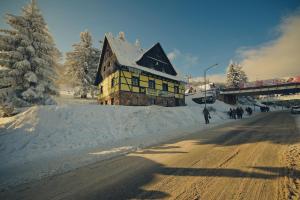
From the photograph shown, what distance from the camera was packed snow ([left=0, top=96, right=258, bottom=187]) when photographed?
21.7 feet

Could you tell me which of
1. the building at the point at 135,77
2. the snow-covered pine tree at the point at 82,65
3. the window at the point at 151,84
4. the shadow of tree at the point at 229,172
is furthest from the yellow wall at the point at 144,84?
the shadow of tree at the point at 229,172

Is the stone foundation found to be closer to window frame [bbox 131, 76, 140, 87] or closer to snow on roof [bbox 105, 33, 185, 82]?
window frame [bbox 131, 76, 140, 87]

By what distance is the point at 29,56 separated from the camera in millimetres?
18062

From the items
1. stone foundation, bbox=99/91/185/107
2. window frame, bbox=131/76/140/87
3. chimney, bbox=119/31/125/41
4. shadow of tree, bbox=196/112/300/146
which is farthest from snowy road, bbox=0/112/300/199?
chimney, bbox=119/31/125/41

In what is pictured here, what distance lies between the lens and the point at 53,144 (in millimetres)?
9391

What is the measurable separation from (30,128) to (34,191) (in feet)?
23.2

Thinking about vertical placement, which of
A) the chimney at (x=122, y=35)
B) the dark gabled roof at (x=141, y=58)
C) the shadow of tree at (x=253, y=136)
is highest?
the chimney at (x=122, y=35)

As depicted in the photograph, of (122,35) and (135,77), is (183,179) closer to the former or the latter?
(135,77)

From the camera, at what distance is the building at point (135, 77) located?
22.1 m

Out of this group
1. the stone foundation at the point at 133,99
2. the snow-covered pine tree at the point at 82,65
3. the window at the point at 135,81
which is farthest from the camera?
the snow-covered pine tree at the point at 82,65

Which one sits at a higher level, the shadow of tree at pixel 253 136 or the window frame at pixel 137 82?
the window frame at pixel 137 82

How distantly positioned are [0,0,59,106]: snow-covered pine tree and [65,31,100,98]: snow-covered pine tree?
35.7ft

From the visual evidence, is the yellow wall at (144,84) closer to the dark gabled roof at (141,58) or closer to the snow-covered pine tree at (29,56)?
the dark gabled roof at (141,58)

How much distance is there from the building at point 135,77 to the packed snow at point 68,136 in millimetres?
6239
